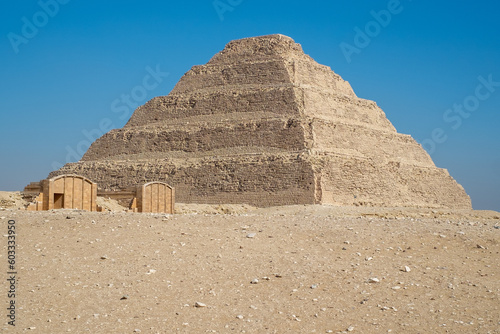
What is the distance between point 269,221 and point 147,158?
31.0 m

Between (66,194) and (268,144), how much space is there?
18.9 meters

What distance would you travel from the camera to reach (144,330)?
31.8 feet

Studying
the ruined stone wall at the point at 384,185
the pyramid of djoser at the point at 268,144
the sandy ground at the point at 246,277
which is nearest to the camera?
the sandy ground at the point at 246,277

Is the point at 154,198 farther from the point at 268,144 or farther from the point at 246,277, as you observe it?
the point at 246,277

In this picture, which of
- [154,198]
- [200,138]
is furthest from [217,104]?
[154,198]

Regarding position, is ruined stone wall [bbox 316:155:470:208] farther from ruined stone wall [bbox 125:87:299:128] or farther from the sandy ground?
the sandy ground

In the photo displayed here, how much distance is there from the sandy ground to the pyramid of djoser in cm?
2300

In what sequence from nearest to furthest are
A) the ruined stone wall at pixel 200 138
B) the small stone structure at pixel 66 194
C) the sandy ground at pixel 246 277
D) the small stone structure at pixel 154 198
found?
1. the sandy ground at pixel 246 277
2. the small stone structure at pixel 66 194
3. the small stone structure at pixel 154 198
4. the ruined stone wall at pixel 200 138

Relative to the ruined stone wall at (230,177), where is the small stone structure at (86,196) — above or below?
below

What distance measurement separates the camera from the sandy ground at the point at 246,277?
10.0m

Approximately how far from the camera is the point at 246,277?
11.7m

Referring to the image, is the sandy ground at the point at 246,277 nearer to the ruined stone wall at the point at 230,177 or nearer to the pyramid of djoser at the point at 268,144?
the ruined stone wall at the point at 230,177

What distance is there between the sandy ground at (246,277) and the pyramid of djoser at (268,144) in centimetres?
2300

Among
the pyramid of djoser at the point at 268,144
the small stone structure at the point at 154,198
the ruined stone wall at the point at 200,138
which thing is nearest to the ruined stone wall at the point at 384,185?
the pyramid of djoser at the point at 268,144
